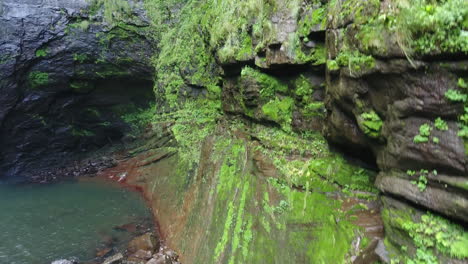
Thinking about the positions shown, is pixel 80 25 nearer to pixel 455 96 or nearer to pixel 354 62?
pixel 354 62

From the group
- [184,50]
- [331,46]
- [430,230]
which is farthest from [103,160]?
[430,230]

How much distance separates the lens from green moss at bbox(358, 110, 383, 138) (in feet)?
15.8

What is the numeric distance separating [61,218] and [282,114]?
9.71 meters

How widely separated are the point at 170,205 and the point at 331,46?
8263 millimetres

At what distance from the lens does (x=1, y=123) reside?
17438mm

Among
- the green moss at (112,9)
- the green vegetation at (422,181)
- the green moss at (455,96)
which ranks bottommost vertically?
the green vegetation at (422,181)

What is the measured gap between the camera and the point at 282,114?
8094 millimetres

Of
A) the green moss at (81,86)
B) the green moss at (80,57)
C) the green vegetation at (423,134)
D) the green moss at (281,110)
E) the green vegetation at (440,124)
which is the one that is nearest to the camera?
the green vegetation at (440,124)

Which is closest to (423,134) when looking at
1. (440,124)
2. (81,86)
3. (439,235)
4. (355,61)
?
(440,124)

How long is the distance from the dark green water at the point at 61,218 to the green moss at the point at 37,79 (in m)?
5.56

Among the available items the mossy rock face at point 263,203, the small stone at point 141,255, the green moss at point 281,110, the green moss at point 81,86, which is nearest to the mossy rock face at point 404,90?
the mossy rock face at point 263,203

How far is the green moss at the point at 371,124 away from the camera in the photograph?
483 cm

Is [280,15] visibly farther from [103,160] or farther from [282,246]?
[103,160]

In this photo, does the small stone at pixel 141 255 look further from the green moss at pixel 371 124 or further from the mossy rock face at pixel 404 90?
the green moss at pixel 371 124
